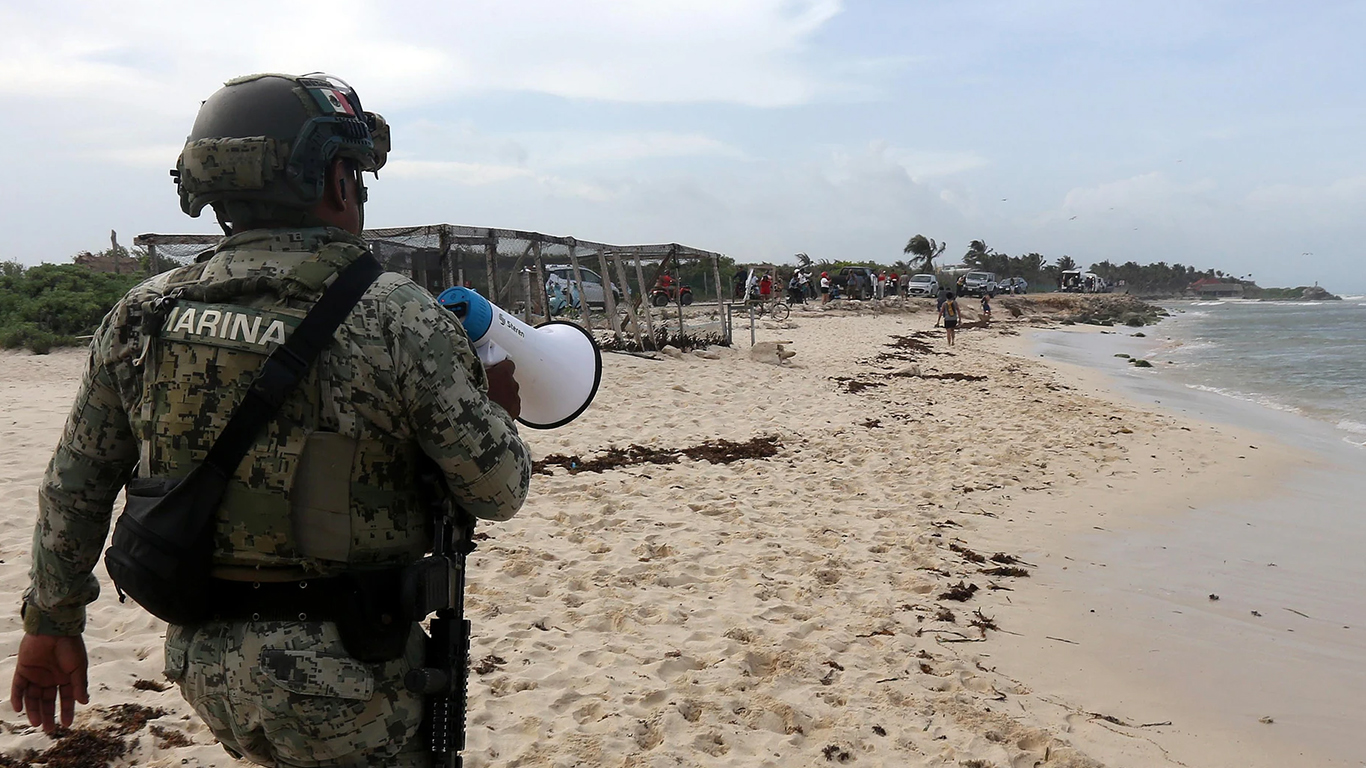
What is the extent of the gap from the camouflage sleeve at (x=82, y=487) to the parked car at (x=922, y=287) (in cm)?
4418

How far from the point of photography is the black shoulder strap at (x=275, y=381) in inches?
55.8

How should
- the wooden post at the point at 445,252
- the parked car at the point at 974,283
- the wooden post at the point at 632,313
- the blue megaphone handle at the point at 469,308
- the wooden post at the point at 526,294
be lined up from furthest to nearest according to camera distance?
the parked car at the point at 974,283
the wooden post at the point at 632,313
the wooden post at the point at 526,294
the wooden post at the point at 445,252
the blue megaphone handle at the point at 469,308

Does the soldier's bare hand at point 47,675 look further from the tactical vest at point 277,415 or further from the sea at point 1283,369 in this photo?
the sea at point 1283,369

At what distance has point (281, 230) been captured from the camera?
158 centimetres

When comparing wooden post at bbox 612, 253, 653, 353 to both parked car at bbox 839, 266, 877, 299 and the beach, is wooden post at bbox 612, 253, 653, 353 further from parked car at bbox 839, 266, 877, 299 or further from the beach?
parked car at bbox 839, 266, 877, 299

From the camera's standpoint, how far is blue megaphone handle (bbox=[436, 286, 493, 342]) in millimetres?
2031

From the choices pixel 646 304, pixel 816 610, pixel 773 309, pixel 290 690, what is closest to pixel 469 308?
pixel 290 690

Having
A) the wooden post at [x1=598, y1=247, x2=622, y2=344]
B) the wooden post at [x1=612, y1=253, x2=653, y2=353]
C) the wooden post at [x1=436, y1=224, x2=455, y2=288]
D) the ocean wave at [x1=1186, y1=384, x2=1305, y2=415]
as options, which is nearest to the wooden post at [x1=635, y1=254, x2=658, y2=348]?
the wooden post at [x1=612, y1=253, x2=653, y2=353]

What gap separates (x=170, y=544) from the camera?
143 centimetres

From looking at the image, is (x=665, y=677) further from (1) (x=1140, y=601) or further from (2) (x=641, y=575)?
(1) (x=1140, y=601)

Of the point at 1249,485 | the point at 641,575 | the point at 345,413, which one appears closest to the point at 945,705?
the point at 641,575

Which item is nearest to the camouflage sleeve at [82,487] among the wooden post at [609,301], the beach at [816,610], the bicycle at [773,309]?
the beach at [816,610]

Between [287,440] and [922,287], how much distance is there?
4496cm

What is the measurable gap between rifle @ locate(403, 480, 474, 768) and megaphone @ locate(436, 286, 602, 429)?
517 millimetres
